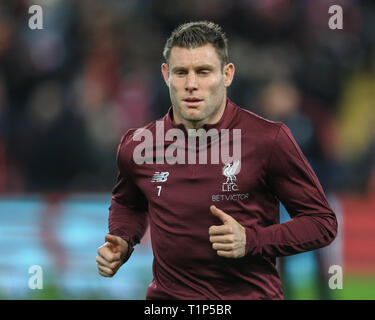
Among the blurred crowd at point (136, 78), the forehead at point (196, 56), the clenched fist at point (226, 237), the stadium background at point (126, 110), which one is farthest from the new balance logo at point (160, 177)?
the blurred crowd at point (136, 78)

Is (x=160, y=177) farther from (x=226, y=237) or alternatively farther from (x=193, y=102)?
(x=226, y=237)

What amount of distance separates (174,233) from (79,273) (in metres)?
3.24

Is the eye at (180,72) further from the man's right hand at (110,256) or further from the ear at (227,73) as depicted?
the man's right hand at (110,256)

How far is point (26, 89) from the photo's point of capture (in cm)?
866

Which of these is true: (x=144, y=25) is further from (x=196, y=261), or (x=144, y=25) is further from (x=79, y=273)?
(x=196, y=261)

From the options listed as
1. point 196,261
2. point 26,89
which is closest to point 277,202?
point 196,261

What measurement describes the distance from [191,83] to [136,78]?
5287 millimetres

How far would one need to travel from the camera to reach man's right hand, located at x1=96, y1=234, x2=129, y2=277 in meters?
3.27

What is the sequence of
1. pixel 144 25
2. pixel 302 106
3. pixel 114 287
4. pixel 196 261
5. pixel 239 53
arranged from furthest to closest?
pixel 144 25 → pixel 239 53 → pixel 302 106 → pixel 114 287 → pixel 196 261

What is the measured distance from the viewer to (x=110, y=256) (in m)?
3.28

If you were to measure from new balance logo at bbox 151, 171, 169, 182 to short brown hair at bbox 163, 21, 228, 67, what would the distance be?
0.60 metres

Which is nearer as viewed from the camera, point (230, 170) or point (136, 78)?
point (230, 170)

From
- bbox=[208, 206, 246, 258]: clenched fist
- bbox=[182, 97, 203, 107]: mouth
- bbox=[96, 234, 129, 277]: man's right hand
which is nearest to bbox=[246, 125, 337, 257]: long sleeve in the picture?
bbox=[208, 206, 246, 258]: clenched fist

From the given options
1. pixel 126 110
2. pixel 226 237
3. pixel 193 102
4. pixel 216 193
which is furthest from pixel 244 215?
pixel 126 110
